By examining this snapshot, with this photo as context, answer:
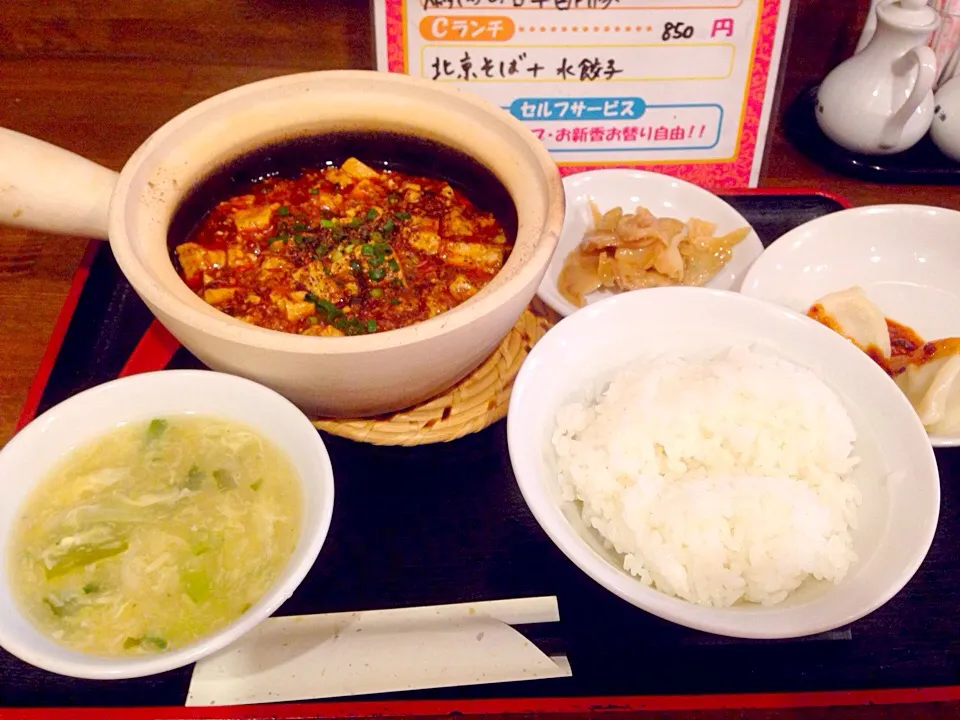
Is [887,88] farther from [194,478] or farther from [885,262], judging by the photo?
[194,478]

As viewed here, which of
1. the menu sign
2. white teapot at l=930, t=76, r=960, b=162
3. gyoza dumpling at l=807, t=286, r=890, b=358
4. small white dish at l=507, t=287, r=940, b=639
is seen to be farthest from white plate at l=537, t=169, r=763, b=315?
white teapot at l=930, t=76, r=960, b=162

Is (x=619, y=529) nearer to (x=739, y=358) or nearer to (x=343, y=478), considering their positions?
(x=739, y=358)

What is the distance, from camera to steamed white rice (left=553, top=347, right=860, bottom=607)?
1660 mm

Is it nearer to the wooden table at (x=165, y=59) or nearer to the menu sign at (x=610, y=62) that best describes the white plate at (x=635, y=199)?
the menu sign at (x=610, y=62)

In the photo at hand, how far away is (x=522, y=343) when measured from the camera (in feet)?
7.41

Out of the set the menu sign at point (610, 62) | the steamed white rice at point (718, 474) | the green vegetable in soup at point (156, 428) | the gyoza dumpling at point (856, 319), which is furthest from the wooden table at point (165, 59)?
the steamed white rice at point (718, 474)

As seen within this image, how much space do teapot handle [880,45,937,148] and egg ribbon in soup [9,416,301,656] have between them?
8.46 ft

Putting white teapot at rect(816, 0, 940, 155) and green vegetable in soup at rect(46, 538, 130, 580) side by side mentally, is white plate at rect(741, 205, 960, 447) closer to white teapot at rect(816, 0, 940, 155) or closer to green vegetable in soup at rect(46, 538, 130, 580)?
white teapot at rect(816, 0, 940, 155)

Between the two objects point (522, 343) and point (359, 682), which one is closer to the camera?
point (359, 682)

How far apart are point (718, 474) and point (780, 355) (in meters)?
0.44

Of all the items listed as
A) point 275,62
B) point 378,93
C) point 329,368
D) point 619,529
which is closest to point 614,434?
point 619,529

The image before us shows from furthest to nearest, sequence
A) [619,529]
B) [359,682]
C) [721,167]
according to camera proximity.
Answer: [721,167] → [619,529] → [359,682]

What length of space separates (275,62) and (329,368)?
8.38 ft

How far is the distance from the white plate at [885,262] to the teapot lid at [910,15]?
0.66 meters
